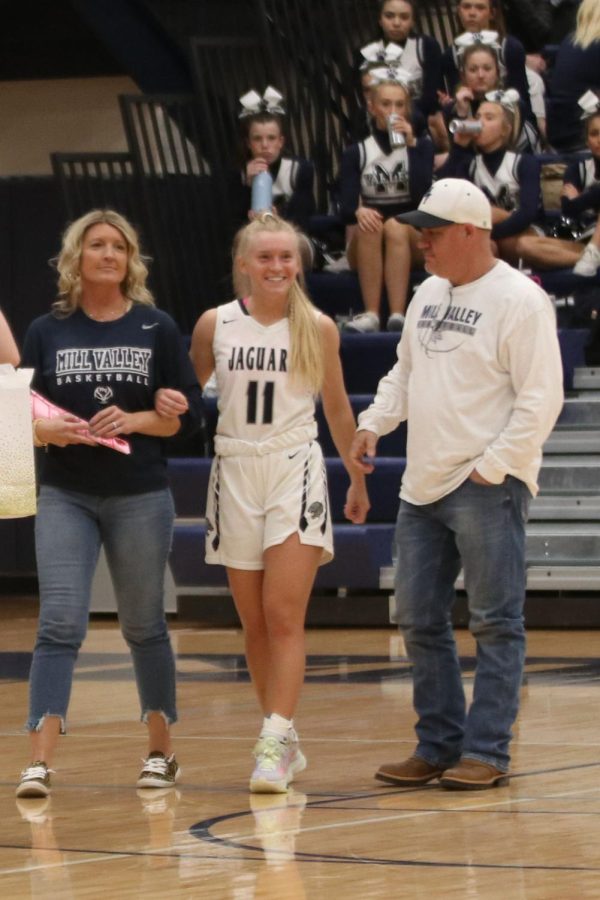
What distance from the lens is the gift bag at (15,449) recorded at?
15.0ft

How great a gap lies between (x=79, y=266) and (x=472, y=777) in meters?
1.90

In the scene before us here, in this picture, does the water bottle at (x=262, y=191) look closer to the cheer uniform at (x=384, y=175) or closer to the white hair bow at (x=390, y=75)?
the cheer uniform at (x=384, y=175)

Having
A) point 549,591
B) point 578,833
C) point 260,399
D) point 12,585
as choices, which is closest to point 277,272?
point 260,399

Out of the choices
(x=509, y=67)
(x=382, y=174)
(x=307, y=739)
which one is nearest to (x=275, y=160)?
(x=382, y=174)

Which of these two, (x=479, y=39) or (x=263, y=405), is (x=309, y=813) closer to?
(x=263, y=405)

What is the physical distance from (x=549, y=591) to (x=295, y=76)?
14.6ft

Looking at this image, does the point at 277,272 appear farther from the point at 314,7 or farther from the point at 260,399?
the point at 314,7

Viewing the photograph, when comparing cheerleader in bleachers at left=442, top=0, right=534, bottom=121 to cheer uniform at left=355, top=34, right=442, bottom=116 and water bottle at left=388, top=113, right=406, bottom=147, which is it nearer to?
cheer uniform at left=355, top=34, right=442, bottom=116

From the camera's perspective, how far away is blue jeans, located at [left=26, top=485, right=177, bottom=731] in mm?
5504

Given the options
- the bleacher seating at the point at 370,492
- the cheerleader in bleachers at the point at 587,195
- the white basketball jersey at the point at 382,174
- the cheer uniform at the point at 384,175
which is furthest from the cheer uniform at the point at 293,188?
the cheerleader in bleachers at the point at 587,195

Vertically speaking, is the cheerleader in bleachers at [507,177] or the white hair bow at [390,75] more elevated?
the white hair bow at [390,75]

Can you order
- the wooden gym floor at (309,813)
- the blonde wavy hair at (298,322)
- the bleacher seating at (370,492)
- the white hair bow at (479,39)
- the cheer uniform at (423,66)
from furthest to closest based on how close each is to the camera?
1. the cheer uniform at (423,66)
2. the white hair bow at (479,39)
3. the bleacher seating at (370,492)
4. the blonde wavy hair at (298,322)
5. the wooden gym floor at (309,813)

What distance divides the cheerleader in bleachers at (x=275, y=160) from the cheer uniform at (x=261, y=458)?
21.5 ft

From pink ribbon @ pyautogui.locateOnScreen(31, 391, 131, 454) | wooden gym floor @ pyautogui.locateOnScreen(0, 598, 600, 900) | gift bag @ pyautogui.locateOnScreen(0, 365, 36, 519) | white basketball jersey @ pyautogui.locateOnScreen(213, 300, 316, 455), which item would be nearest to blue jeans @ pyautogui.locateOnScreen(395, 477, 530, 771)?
wooden gym floor @ pyautogui.locateOnScreen(0, 598, 600, 900)
